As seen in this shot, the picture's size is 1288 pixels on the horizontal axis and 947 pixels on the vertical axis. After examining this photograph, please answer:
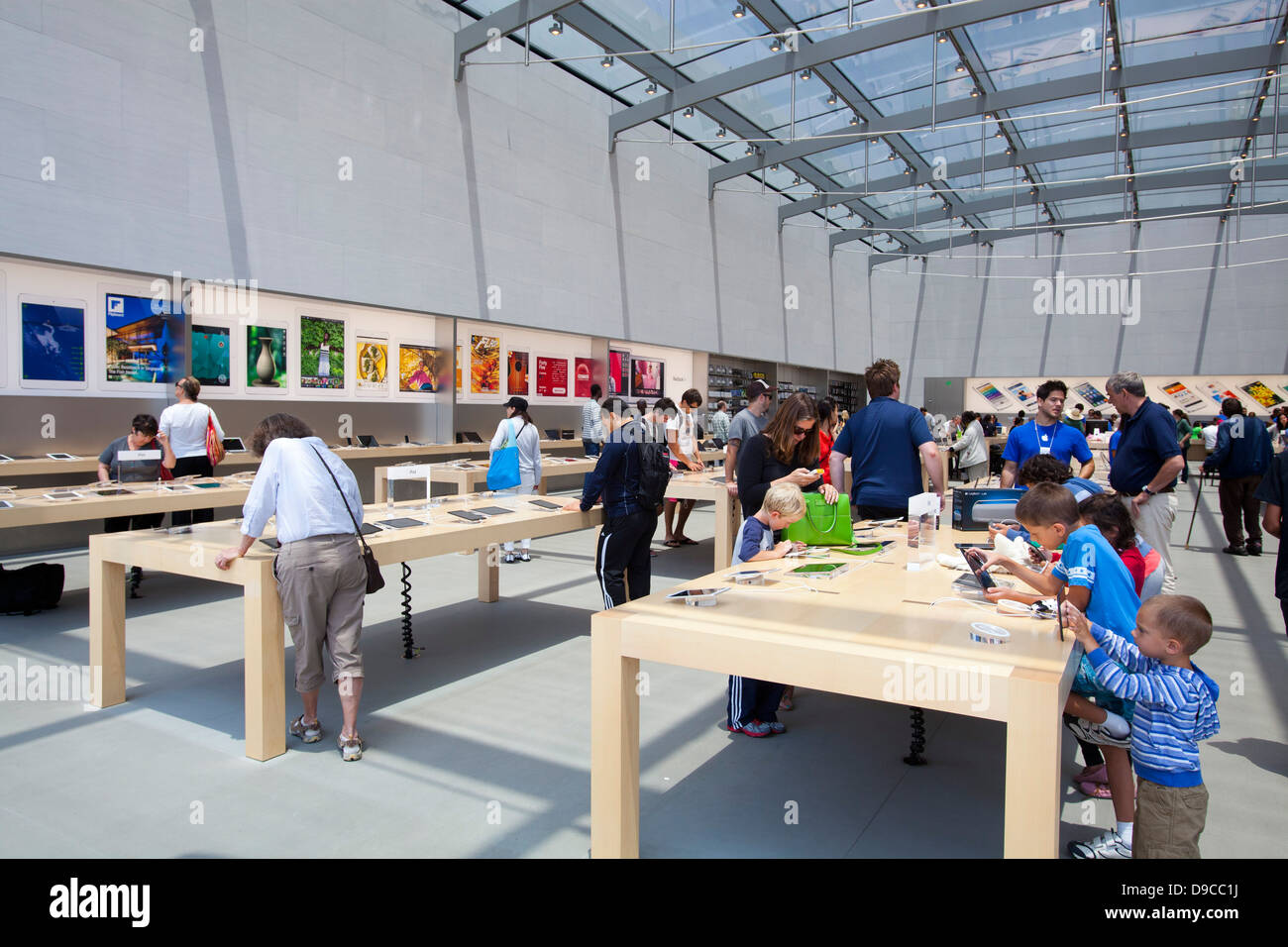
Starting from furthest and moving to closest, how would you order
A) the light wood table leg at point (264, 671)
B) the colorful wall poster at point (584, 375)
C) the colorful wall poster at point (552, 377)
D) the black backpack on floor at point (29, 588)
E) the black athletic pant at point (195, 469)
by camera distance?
1. the colorful wall poster at point (584, 375)
2. the colorful wall poster at point (552, 377)
3. the black athletic pant at point (195, 469)
4. the black backpack on floor at point (29, 588)
5. the light wood table leg at point (264, 671)

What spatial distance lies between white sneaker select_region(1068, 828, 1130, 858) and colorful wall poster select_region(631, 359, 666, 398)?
1115 centimetres

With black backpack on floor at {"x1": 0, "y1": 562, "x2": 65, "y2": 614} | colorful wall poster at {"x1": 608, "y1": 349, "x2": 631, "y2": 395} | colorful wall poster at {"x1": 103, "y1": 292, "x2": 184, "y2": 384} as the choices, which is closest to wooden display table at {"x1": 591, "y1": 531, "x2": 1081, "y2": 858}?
black backpack on floor at {"x1": 0, "y1": 562, "x2": 65, "y2": 614}

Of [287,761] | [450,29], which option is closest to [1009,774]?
[287,761]

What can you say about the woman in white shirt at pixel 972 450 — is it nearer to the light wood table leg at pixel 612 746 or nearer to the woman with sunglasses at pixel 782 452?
the woman with sunglasses at pixel 782 452

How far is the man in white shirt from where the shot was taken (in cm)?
779

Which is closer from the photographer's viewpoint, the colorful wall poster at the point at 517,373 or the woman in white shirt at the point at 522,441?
the woman in white shirt at the point at 522,441

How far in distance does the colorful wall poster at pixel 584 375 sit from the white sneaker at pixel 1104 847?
10497 millimetres

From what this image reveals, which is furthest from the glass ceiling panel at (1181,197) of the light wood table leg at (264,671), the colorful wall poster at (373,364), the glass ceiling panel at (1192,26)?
the light wood table leg at (264,671)

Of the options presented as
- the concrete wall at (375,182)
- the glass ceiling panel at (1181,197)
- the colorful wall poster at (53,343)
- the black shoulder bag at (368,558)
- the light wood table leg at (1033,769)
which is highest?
the glass ceiling panel at (1181,197)

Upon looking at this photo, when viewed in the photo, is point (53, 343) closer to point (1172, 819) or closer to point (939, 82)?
point (1172, 819)

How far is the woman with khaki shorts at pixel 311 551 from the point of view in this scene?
3.10 m

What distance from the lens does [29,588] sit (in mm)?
5004

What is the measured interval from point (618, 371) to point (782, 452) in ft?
30.4
